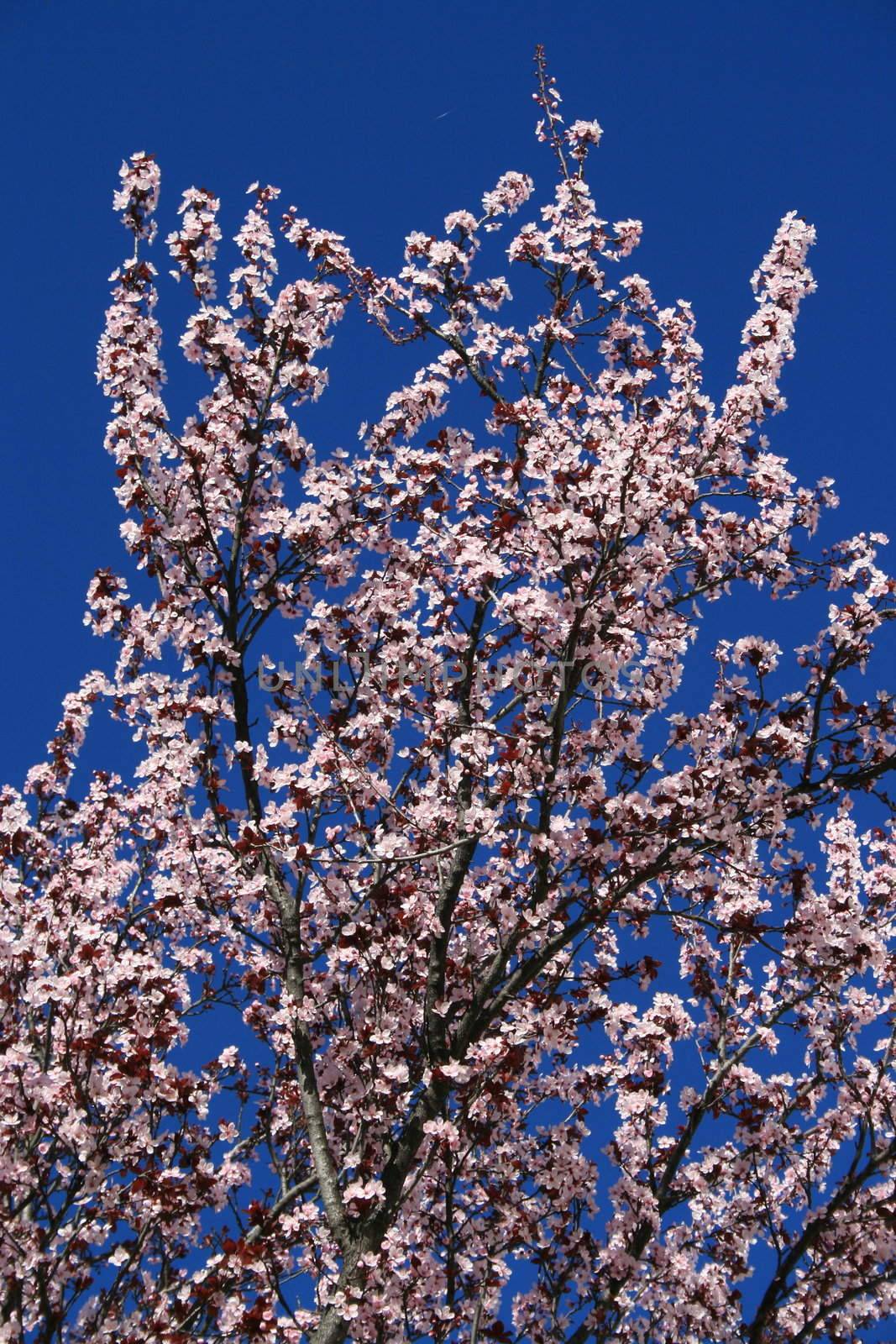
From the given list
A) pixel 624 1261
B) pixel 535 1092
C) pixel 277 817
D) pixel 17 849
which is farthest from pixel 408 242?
pixel 624 1261

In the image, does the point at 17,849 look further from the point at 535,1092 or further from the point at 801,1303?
the point at 801,1303

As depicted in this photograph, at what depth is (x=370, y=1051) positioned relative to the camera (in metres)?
8.87

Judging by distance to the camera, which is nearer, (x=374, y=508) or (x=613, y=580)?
(x=613, y=580)

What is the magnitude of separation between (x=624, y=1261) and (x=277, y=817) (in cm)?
480

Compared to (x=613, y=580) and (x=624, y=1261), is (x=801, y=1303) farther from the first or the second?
(x=613, y=580)

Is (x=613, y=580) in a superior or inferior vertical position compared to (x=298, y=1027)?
superior

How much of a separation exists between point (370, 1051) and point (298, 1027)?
0.61 meters

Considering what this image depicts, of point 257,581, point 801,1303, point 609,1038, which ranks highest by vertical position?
point 257,581

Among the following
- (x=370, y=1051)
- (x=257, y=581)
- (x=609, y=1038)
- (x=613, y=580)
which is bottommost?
(x=370, y=1051)

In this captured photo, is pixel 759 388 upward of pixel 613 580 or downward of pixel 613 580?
upward

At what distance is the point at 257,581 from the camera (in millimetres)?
9766

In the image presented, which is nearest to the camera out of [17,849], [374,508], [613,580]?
[613,580]

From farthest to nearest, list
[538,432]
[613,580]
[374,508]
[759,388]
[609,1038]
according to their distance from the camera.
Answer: [609,1038]
[374,508]
[538,432]
[759,388]
[613,580]

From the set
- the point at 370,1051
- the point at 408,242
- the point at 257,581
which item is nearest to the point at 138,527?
the point at 257,581
